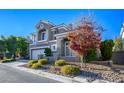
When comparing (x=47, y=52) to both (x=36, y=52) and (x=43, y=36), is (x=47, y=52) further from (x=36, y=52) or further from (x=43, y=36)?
(x=43, y=36)

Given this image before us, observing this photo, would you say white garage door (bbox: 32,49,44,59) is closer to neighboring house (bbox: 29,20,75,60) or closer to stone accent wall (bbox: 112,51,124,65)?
neighboring house (bbox: 29,20,75,60)

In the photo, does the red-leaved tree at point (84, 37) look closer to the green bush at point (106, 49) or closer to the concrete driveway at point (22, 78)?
the green bush at point (106, 49)

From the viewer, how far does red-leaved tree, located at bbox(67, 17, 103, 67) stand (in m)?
15.1

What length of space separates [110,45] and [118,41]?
260 inches

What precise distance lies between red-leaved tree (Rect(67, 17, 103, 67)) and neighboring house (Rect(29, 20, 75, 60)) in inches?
274

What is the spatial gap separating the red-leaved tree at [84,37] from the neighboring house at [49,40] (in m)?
6.95

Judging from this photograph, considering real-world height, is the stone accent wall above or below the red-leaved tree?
below

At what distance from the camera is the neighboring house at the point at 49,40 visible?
23141 millimetres

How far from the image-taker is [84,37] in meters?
15.1

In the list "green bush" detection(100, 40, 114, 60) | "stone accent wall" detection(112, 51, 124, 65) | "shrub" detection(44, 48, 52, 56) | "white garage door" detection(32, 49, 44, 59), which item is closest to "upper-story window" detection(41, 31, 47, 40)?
"white garage door" detection(32, 49, 44, 59)

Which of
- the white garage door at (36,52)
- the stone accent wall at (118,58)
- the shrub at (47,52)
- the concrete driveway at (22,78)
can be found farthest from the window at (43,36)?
the concrete driveway at (22,78)

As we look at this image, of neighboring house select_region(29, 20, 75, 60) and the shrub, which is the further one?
the shrub

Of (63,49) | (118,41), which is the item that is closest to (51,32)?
(63,49)

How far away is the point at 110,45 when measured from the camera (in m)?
19.4
